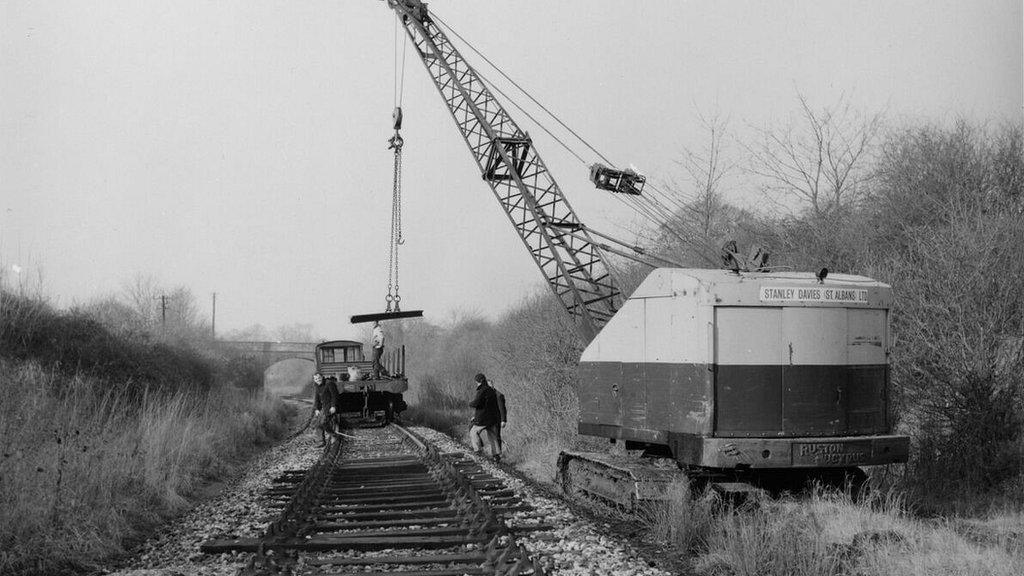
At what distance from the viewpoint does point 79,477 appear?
9234mm

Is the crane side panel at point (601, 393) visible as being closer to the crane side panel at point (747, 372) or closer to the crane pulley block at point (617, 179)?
the crane side panel at point (747, 372)

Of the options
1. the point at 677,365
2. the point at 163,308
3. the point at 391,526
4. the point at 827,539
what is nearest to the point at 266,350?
the point at 163,308

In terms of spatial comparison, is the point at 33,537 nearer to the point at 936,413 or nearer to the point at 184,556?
the point at 184,556

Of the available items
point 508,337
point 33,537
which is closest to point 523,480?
point 33,537

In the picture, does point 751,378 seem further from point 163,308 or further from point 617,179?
point 163,308

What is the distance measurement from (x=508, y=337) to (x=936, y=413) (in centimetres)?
1920

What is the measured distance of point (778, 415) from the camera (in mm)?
8977

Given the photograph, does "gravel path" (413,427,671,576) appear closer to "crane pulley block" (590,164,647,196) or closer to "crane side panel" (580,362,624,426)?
"crane side panel" (580,362,624,426)

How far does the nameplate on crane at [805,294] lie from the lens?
9.01 metres

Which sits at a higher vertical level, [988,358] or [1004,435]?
[988,358]

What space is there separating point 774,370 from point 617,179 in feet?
35.2

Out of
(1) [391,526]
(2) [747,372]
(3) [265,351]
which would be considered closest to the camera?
(1) [391,526]

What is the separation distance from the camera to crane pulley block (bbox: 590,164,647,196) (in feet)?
62.6

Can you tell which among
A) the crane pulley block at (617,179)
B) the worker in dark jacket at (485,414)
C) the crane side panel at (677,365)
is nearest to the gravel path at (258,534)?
the crane side panel at (677,365)
